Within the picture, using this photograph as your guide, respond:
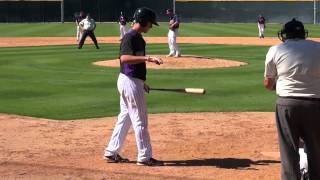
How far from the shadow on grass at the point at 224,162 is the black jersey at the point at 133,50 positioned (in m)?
1.20

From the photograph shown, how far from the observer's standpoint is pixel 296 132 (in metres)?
5.29

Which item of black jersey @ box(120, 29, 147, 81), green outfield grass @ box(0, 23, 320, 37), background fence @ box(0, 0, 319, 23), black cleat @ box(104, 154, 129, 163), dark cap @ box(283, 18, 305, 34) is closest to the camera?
dark cap @ box(283, 18, 305, 34)

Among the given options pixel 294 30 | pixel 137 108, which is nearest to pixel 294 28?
pixel 294 30

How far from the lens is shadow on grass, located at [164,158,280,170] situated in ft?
23.5

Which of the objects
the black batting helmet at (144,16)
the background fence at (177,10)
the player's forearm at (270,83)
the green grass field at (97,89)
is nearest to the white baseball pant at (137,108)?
the black batting helmet at (144,16)

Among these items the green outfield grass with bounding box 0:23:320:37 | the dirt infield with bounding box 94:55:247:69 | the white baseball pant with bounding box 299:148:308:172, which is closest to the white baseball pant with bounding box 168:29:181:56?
the dirt infield with bounding box 94:55:247:69

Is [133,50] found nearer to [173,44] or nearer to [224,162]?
[224,162]

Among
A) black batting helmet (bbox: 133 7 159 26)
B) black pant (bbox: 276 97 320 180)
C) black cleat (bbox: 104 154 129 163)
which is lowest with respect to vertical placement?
black cleat (bbox: 104 154 129 163)

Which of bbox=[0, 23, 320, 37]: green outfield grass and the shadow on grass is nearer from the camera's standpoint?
the shadow on grass

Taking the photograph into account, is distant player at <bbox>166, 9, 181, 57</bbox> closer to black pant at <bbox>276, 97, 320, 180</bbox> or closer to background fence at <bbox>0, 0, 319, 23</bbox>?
black pant at <bbox>276, 97, 320, 180</bbox>

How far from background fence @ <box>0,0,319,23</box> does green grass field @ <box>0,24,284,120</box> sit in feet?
118

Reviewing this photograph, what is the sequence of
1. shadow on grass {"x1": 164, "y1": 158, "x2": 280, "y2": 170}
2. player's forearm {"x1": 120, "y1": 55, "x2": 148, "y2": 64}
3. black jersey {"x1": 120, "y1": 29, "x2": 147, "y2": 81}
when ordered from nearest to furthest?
player's forearm {"x1": 120, "y1": 55, "x2": 148, "y2": 64} → black jersey {"x1": 120, "y1": 29, "x2": 147, "y2": 81} → shadow on grass {"x1": 164, "y1": 158, "x2": 280, "y2": 170}

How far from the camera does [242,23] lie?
57.3m

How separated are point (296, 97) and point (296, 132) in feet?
1.06
